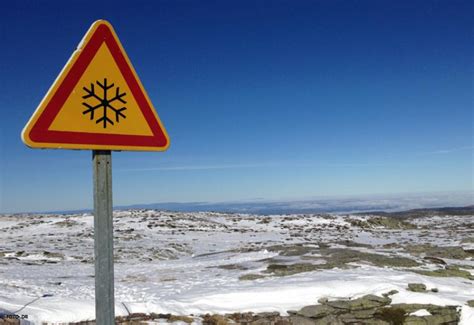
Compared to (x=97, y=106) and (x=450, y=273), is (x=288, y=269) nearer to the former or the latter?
(x=450, y=273)

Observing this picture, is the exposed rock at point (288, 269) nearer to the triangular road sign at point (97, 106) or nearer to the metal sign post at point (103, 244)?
the metal sign post at point (103, 244)

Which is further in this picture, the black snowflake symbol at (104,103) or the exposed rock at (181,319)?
the exposed rock at (181,319)

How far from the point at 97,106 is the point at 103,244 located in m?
0.85

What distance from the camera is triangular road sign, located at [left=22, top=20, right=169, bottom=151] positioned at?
2295 millimetres

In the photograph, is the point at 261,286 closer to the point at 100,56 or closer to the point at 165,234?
the point at 100,56

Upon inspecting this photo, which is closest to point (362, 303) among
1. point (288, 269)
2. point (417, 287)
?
point (417, 287)

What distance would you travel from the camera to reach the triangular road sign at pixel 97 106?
2.29m

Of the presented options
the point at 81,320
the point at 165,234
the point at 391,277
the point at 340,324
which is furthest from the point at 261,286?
the point at 165,234

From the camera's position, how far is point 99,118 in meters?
2.42

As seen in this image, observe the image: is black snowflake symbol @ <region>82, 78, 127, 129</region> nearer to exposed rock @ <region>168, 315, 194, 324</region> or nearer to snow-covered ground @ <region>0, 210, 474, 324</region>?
exposed rock @ <region>168, 315, 194, 324</region>

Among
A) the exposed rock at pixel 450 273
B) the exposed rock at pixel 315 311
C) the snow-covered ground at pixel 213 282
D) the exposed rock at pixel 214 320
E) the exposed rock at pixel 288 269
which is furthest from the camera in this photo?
the exposed rock at pixel 288 269

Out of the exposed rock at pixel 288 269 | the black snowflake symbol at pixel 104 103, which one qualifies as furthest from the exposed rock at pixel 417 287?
the black snowflake symbol at pixel 104 103

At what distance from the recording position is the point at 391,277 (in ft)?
36.0

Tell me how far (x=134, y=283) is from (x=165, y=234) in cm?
2294
